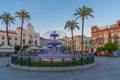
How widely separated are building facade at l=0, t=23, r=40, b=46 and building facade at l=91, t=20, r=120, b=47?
31.3 m

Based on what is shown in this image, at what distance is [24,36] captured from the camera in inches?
3575

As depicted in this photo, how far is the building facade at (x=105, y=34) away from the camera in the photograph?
65.1 m

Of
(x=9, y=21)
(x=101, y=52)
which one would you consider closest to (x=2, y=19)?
(x=9, y=21)

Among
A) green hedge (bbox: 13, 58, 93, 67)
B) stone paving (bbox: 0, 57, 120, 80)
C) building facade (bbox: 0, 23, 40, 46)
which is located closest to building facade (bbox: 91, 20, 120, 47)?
building facade (bbox: 0, 23, 40, 46)

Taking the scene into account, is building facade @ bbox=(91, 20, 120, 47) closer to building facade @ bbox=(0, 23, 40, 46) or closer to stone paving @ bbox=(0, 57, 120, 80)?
building facade @ bbox=(0, 23, 40, 46)

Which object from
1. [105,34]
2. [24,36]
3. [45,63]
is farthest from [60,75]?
[24,36]

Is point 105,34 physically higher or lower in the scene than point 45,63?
higher

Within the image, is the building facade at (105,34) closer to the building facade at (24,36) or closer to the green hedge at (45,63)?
the building facade at (24,36)

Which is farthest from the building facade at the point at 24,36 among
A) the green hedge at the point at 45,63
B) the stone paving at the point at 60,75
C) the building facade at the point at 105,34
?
the stone paving at the point at 60,75

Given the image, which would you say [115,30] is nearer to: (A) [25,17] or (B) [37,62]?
(A) [25,17]

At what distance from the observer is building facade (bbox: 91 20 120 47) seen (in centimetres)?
6512

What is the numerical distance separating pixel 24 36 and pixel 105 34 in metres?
37.9

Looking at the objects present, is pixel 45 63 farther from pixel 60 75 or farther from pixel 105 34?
pixel 105 34

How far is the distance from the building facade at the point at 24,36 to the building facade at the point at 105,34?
31.3 m
